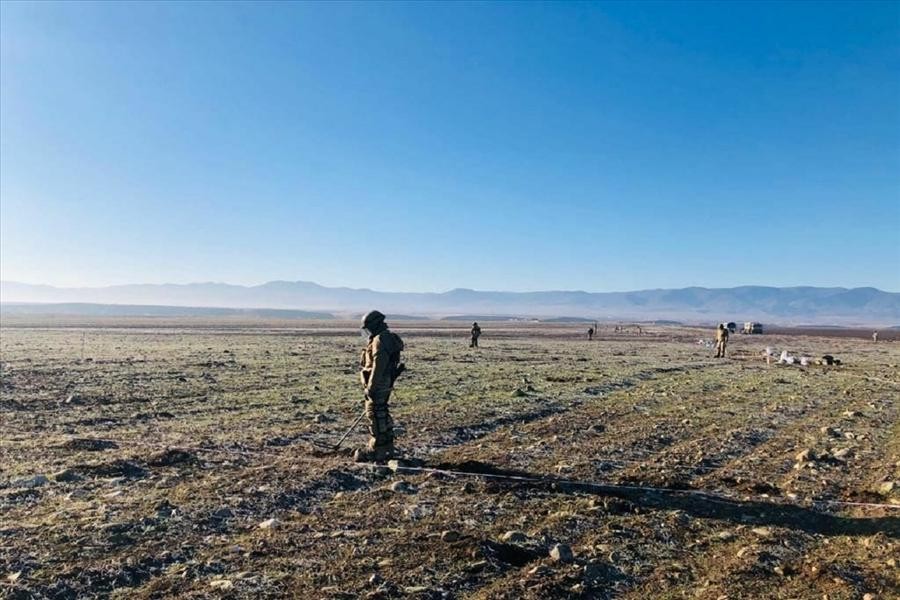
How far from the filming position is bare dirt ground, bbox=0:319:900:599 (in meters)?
6.73

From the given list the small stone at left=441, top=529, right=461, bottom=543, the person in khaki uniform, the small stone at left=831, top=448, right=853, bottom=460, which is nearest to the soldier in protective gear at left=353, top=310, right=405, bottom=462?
the small stone at left=441, top=529, right=461, bottom=543

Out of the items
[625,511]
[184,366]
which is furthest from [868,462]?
[184,366]

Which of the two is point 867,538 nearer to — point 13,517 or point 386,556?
point 386,556

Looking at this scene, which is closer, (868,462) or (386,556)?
(386,556)

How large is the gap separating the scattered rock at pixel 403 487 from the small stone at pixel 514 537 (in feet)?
7.46

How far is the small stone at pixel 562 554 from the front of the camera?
285 inches

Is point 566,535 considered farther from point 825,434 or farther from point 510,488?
point 825,434

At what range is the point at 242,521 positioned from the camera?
8375mm

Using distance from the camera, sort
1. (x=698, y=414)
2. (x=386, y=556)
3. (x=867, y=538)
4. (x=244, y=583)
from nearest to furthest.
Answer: (x=244, y=583) → (x=386, y=556) → (x=867, y=538) → (x=698, y=414)

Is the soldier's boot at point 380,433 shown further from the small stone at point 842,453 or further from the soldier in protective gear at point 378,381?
the small stone at point 842,453

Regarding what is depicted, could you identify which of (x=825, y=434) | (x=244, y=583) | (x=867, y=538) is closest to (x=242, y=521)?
(x=244, y=583)

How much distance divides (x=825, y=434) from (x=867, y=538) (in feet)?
25.8

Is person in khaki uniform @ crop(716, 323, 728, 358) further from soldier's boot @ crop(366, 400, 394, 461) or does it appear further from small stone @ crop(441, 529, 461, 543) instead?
small stone @ crop(441, 529, 461, 543)

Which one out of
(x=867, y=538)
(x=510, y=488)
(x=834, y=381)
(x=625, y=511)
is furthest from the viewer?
(x=834, y=381)
